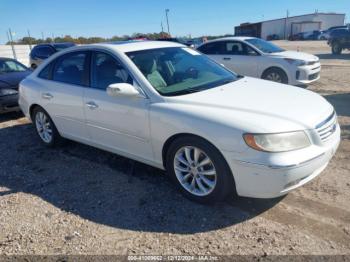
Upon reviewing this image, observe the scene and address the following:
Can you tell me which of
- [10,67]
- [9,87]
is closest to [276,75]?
[9,87]

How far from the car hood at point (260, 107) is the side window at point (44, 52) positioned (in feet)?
40.9

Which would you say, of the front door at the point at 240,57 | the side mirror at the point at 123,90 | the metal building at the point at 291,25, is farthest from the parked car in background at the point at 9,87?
the metal building at the point at 291,25

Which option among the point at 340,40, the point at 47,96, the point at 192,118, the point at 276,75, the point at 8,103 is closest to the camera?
the point at 192,118

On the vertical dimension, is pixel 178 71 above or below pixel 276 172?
above

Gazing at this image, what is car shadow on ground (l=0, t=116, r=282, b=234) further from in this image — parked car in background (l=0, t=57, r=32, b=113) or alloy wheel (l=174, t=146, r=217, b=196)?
parked car in background (l=0, t=57, r=32, b=113)

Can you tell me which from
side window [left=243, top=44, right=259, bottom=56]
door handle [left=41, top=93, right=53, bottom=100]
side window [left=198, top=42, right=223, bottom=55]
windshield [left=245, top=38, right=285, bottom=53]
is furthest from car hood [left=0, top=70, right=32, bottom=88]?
windshield [left=245, top=38, right=285, bottom=53]

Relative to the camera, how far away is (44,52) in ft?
47.3

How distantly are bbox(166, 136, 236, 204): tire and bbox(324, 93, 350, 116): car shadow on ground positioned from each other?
409cm

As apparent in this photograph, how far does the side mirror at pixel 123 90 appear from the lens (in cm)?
342

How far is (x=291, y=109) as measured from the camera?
123 inches

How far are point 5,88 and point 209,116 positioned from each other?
19.1 feet

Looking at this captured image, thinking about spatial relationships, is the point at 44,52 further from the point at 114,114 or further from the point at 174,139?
the point at 174,139

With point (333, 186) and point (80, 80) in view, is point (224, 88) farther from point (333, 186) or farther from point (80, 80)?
point (80, 80)

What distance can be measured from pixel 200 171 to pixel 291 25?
7201cm
